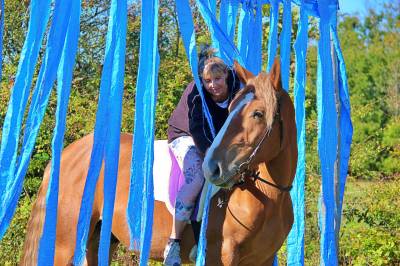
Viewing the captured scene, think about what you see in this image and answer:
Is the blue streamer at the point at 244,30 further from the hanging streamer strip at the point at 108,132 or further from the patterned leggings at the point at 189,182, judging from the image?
the hanging streamer strip at the point at 108,132

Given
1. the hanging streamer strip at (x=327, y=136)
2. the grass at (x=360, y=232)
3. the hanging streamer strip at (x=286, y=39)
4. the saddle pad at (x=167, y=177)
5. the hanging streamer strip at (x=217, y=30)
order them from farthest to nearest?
1. the grass at (x=360, y=232)
2. the hanging streamer strip at (x=286, y=39)
3. the hanging streamer strip at (x=327, y=136)
4. the saddle pad at (x=167, y=177)
5. the hanging streamer strip at (x=217, y=30)

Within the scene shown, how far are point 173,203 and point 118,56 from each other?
1504 mm

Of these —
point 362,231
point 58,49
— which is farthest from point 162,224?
point 362,231

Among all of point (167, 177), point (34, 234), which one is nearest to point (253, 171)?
point (167, 177)

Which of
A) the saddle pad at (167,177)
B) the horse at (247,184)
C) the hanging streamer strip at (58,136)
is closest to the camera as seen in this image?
the hanging streamer strip at (58,136)

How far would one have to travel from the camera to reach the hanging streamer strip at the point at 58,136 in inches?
136

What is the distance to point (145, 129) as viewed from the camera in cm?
365

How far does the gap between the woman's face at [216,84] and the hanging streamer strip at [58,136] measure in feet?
3.72

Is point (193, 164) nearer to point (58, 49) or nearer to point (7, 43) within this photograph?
point (58, 49)

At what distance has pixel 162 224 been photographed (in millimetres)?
5000

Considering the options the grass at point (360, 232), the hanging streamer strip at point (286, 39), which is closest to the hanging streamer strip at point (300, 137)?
the hanging streamer strip at point (286, 39)

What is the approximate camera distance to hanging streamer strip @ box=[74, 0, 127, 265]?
3564mm

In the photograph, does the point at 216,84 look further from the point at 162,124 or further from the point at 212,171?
the point at 162,124

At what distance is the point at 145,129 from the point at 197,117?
91cm
